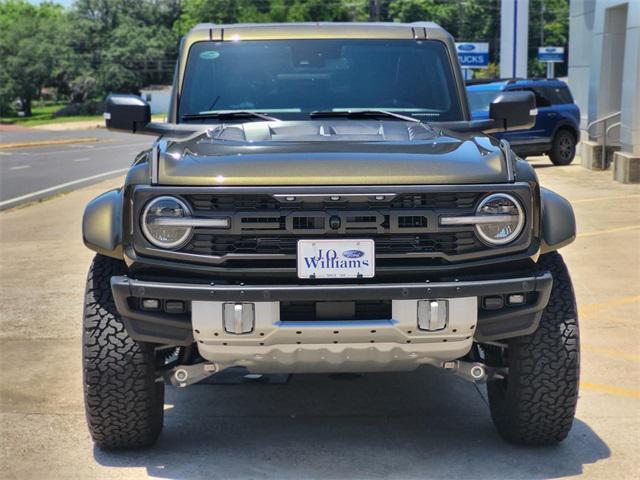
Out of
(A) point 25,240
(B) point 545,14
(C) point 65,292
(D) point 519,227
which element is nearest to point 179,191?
(D) point 519,227

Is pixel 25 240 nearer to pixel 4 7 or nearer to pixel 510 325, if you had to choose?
pixel 510 325

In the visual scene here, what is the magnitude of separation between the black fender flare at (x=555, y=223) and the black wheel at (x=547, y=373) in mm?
161

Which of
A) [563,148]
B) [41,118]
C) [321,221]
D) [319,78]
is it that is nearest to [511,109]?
[319,78]

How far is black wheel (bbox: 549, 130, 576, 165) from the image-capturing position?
2166 cm

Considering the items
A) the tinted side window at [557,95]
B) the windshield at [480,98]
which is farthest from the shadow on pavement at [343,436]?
the tinted side window at [557,95]

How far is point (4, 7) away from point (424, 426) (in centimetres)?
15989

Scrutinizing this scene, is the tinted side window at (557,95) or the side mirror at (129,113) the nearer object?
the side mirror at (129,113)

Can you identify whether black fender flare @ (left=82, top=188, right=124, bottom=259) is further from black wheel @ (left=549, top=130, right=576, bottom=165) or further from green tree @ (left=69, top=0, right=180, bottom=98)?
green tree @ (left=69, top=0, right=180, bottom=98)

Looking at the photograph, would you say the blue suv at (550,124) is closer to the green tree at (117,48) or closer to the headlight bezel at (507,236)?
the headlight bezel at (507,236)

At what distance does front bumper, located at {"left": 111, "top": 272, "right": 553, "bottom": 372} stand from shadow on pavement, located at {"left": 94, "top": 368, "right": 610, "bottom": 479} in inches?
22.3

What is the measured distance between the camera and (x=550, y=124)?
2134 centimetres

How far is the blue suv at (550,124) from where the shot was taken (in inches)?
834

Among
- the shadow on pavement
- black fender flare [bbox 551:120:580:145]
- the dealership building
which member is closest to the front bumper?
the shadow on pavement

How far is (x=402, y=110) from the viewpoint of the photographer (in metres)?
5.79
